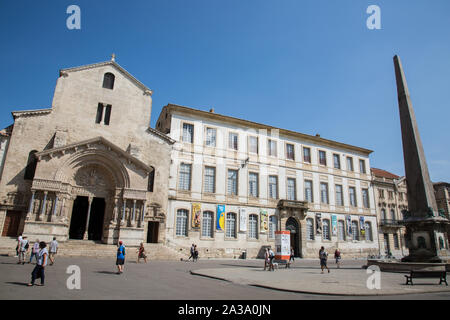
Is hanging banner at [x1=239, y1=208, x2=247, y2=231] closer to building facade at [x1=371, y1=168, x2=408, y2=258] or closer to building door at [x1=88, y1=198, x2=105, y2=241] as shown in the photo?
building door at [x1=88, y1=198, x2=105, y2=241]

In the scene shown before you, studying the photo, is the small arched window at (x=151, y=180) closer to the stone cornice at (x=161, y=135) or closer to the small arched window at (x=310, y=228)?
the stone cornice at (x=161, y=135)

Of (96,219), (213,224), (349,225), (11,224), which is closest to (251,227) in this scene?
(213,224)

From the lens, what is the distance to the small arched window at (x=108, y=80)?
25.4 m

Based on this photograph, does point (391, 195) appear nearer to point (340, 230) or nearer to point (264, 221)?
point (340, 230)

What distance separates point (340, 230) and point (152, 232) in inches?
850

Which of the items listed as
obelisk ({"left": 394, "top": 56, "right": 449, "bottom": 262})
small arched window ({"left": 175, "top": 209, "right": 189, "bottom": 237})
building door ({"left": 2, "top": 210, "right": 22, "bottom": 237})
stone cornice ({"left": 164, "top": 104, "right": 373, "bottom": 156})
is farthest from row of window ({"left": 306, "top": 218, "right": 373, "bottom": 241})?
building door ({"left": 2, "top": 210, "right": 22, "bottom": 237})

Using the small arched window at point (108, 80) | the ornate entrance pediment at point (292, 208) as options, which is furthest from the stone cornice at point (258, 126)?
the ornate entrance pediment at point (292, 208)

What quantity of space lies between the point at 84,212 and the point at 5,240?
5977 millimetres

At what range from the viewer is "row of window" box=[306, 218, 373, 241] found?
30672mm

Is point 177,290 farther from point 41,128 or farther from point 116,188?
point 41,128

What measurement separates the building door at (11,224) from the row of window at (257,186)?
12206 mm

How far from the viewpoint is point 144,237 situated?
22766 millimetres

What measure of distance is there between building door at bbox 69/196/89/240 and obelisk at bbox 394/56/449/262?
23.2m
